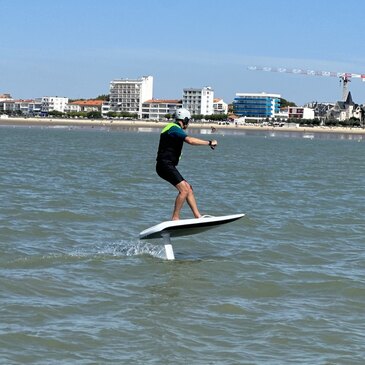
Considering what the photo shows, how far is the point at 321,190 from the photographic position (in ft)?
94.5

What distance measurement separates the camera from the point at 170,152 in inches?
485

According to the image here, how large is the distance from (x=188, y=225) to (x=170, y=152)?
3.53 ft

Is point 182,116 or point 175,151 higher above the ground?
point 182,116

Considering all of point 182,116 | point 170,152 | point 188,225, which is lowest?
point 188,225

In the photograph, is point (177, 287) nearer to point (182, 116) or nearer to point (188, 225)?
point (188, 225)

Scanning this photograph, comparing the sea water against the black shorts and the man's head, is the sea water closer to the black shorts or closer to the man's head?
the black shorts

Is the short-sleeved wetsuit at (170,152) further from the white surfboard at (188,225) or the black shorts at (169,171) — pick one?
the white surfboard at (188,225)

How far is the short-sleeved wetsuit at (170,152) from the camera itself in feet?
40.0

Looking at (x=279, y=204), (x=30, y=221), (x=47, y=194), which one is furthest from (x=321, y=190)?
(x=30, y=221)

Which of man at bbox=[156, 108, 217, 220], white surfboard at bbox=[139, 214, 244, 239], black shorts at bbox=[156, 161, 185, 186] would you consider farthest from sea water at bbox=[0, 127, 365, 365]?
black shorts at bbox=[156, 161, 185, 186]

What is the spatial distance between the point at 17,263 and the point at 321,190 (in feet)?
58.9

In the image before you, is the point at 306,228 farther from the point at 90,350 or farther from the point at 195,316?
the point at 90,350

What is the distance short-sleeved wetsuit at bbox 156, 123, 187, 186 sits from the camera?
12195 mm

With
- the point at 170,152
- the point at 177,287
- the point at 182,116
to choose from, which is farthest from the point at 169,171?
the point at 177,287
